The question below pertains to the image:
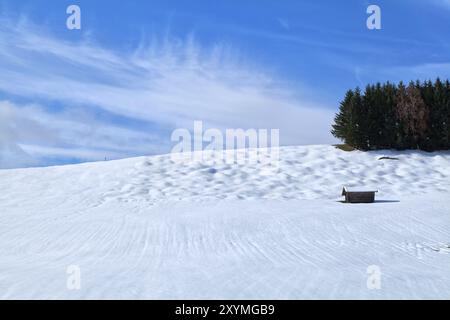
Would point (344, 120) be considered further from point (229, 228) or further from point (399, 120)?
point (229, 228)

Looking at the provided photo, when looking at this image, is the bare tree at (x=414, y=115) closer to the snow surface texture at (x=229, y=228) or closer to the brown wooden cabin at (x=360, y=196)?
the snow surface texture at (x=229, y=228)

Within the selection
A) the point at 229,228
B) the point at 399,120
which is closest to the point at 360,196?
the point at 229,228

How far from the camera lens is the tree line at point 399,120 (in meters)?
28.7

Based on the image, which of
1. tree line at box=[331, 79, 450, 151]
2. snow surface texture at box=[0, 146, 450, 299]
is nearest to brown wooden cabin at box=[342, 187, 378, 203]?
snow surface texture at box=[0, 146, 450, 299]

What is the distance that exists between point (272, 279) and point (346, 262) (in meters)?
2.65

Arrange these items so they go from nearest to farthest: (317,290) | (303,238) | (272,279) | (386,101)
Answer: (317,290), (272,279), (303,238), (386,101)

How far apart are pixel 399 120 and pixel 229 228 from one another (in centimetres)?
1810

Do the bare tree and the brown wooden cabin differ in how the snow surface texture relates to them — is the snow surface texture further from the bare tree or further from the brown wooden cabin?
the bare tree

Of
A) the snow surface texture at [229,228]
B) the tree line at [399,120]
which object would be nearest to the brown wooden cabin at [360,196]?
the snow surface texture at [229,228]

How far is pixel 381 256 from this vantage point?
36.8ft

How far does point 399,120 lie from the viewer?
29.1 metres

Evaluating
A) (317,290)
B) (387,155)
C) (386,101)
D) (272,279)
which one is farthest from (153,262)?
(386,101)

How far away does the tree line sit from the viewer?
28.7m

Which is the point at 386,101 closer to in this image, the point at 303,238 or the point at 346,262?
the point at 303,238
